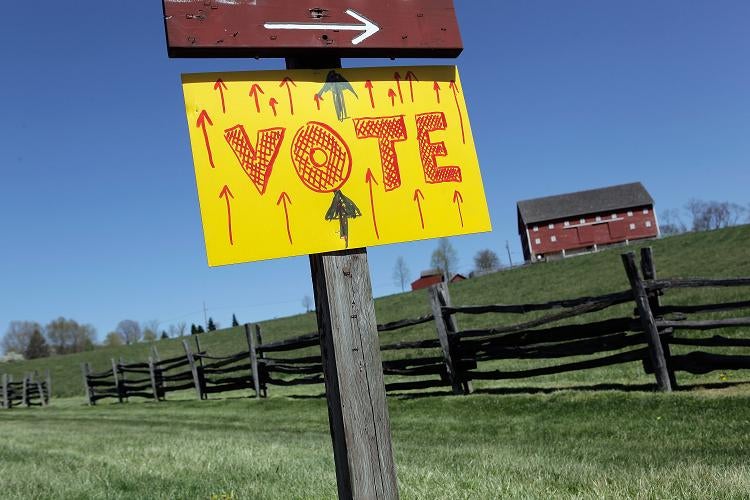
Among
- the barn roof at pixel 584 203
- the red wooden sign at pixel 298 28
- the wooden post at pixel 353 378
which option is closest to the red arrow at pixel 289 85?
the red wooden sign at pixel 298 28

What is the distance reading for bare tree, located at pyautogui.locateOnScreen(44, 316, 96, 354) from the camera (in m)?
113

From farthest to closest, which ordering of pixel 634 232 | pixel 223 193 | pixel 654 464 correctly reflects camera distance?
pixel 634 232
pixel 654 464
pixel 223 193

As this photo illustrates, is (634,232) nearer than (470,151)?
No

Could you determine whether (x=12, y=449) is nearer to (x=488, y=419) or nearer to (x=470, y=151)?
(x=488, y=419)

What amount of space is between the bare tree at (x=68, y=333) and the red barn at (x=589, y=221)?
259 ft

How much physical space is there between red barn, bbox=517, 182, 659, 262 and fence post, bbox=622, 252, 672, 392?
55.9 metres

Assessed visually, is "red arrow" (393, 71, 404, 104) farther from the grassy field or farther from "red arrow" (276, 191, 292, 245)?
the grassy field

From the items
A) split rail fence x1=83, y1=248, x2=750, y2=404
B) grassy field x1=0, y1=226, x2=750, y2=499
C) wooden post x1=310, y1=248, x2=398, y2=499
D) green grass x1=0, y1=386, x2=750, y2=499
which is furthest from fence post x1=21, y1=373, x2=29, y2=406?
wooden post x1=310, y1=248, x2=398, y2=499

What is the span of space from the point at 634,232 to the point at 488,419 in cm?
6044

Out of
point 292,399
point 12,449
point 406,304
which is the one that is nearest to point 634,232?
point 406,304

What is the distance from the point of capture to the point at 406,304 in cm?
3925

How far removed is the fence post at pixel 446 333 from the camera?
36.3 feet

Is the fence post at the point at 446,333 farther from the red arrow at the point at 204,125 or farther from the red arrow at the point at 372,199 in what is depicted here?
the red arrow at the point at 204,125

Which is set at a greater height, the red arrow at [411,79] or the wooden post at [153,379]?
the red arrow at [411,79]
